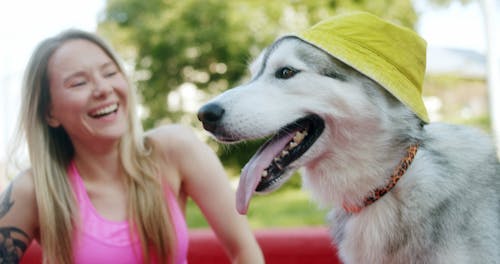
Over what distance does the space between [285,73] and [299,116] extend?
0.15 metres

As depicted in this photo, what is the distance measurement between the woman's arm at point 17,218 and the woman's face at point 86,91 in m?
0.29

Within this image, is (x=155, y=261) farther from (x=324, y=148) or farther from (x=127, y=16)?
(x=127, y=16)

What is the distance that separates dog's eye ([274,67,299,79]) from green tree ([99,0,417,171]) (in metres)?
7.97

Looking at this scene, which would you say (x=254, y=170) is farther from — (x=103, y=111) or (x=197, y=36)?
(x=197, y=36)

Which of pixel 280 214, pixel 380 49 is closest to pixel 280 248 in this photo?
pixel 380 49

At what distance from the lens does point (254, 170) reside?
153 centimetres

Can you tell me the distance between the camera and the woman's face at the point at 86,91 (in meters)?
2.00

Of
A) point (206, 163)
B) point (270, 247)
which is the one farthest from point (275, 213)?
point (206, 163)

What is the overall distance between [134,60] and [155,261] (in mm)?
10979

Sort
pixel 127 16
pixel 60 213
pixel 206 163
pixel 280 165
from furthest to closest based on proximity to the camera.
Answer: pixel 127 16, pixel 206 163, pixel 60 213, pixel 280 165

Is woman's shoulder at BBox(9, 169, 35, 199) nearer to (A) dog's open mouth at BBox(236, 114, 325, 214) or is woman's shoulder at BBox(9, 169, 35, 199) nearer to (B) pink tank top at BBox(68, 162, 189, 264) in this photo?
(B) pink tank top at BBox(68, 162, 189, 264)

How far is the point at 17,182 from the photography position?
2.05 meters

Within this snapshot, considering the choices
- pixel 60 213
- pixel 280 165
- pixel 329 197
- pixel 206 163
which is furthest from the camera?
pixel 206 163

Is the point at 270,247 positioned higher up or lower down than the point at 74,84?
lower down
